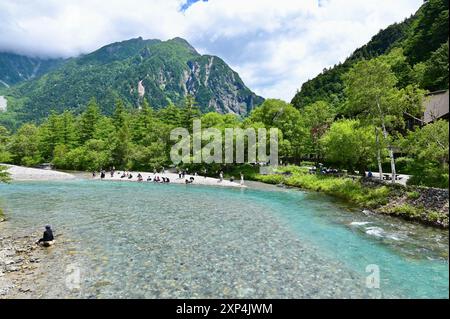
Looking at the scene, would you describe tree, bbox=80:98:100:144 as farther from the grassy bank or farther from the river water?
the grassy bank

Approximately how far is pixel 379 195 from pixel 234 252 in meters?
15.5

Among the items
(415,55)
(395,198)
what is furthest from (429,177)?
(415,55)

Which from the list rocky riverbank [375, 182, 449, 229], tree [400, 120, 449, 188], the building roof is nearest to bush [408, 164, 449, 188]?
→ tree [400, 120, 449, 188]

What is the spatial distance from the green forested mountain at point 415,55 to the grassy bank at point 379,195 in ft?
26.3

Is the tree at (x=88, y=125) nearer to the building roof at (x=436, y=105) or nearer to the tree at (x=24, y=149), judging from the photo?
the tree at (x=24, y=149)

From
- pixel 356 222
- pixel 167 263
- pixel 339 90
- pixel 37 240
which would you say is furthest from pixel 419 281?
pixel 339 90

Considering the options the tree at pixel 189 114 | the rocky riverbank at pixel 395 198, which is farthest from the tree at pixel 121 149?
the rocky riverbank at pixel 395 198

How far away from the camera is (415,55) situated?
201ft

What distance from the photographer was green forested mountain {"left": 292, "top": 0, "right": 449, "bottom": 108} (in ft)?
141

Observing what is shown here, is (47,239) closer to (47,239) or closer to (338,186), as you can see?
(47,239)
